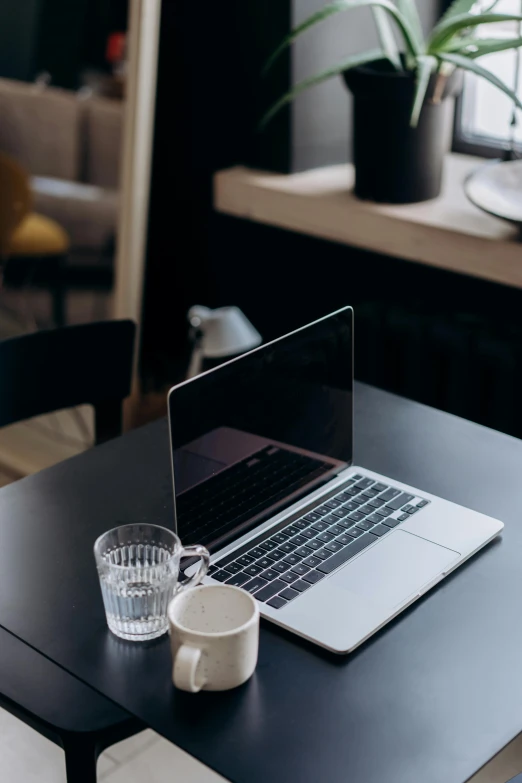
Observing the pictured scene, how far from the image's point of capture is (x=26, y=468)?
254cm

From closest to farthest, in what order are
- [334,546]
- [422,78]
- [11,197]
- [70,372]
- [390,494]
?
[334,546] < [390,494] < [70,372] < [422,78] < [11,197]

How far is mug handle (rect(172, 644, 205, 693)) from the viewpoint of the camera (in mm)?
945

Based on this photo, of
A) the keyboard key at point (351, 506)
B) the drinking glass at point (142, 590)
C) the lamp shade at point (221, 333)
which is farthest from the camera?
the lamp shade at point (221, 333)

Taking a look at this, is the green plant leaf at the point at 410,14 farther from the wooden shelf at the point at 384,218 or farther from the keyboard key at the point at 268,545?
the keyboard key at the point at 268,545

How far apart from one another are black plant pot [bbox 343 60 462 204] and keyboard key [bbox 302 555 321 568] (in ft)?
3.50

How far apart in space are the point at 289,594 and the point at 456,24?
1.20 meters

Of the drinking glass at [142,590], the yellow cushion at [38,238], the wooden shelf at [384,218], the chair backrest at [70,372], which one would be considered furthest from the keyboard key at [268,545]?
the yellow cushion at [38,238]

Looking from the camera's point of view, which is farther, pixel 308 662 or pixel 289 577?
pixel 289 577

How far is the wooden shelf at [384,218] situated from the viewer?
1885 mm

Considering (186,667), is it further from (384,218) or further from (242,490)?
(384,218)

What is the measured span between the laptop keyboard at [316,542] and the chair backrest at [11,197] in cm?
147

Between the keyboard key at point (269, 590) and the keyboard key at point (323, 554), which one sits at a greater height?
the keyboard key at point (323, 554)

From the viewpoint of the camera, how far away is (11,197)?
252cm

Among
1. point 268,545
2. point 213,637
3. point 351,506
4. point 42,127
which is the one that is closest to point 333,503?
point 351,506
